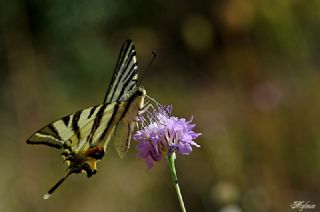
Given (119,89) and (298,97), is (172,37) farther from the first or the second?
(119,89)

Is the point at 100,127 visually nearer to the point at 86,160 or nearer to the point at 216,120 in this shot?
the point at 86,160

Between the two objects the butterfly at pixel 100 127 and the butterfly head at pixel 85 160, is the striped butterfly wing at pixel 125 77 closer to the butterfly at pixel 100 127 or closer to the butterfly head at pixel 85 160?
the butterfly at pixel 100 127

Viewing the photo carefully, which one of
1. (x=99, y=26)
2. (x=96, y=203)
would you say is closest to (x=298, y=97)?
(x=96, y=203)

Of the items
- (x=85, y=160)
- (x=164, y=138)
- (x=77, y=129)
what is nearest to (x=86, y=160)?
(x=85, y=160)

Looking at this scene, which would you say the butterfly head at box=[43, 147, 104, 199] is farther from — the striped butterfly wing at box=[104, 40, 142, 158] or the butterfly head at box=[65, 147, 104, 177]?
the striped butterfly wing at box=[104, 40, 142, 158]

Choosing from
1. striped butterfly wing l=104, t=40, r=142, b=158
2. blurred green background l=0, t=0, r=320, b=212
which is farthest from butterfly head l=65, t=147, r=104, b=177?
blurred green background l=0, t=0, r=320, b=212

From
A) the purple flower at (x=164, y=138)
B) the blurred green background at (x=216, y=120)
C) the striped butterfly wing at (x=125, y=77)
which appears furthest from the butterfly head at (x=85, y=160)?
the blurred green background at (x=216, y=120)
